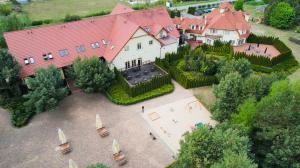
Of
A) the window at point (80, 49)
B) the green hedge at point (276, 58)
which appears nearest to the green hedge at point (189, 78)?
the green hedge at point (276, 58)

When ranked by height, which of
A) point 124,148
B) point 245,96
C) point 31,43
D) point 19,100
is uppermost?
point 31,43

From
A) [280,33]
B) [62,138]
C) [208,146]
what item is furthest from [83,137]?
[280,33]

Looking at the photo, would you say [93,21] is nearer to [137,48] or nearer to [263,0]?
[137,48]

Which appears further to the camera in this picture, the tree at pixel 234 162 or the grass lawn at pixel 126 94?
the grass lawn at pixel 126 94

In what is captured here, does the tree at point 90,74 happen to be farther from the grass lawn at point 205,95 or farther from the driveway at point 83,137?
the grass lawn at point 205,95

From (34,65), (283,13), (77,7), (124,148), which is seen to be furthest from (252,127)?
(77,7)

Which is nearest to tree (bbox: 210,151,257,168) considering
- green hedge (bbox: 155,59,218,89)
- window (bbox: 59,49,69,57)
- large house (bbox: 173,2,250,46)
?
green hedge (bbox: 155,59,218,89)

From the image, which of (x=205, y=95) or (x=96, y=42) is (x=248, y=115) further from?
(x=96, y=42)
